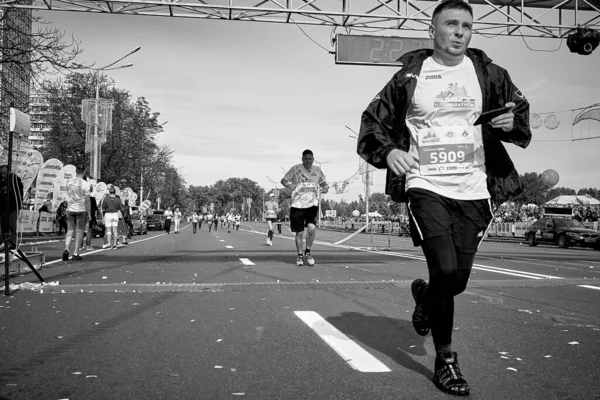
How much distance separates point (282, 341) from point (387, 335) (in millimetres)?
823

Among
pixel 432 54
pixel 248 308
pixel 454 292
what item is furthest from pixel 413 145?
pixel 248 308

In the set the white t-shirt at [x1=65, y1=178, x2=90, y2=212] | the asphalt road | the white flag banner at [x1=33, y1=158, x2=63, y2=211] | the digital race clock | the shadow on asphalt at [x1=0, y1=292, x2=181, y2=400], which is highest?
the digital race clock

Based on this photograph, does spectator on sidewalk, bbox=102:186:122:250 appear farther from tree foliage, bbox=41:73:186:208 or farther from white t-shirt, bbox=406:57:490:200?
tree foliage, bbox=41:73:186:208

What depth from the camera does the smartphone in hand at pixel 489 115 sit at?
10.5ft

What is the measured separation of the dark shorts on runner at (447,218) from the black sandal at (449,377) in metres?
0.62

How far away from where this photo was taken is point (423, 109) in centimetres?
345

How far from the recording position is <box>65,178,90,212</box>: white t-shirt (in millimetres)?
12242

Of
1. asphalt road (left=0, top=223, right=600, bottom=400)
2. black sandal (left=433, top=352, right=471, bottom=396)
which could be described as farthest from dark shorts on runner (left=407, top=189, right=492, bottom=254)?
asphalt road (left=0, top=223, right=600, bottom=400)

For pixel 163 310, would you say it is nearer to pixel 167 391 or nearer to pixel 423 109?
→ pixel 167 391

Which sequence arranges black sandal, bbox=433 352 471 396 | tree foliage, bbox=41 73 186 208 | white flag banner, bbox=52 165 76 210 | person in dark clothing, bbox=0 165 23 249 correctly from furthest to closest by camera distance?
1. tree foliage, bbox=41 73 186 208
2. white flag banner, bbox=52 165 76 210
3. person in dark clothing, bbox=0 165 23 249
4. black sandal, bbox=433 352 471 396

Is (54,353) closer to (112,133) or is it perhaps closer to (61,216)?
(61,216)

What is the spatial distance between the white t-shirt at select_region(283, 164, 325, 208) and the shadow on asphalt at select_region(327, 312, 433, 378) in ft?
17.8

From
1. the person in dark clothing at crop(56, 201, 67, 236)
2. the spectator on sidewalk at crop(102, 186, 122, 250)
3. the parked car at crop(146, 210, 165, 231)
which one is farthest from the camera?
the parked car at crop(146, 210, 165, 231)

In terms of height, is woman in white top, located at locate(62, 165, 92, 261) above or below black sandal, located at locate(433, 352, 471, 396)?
above
